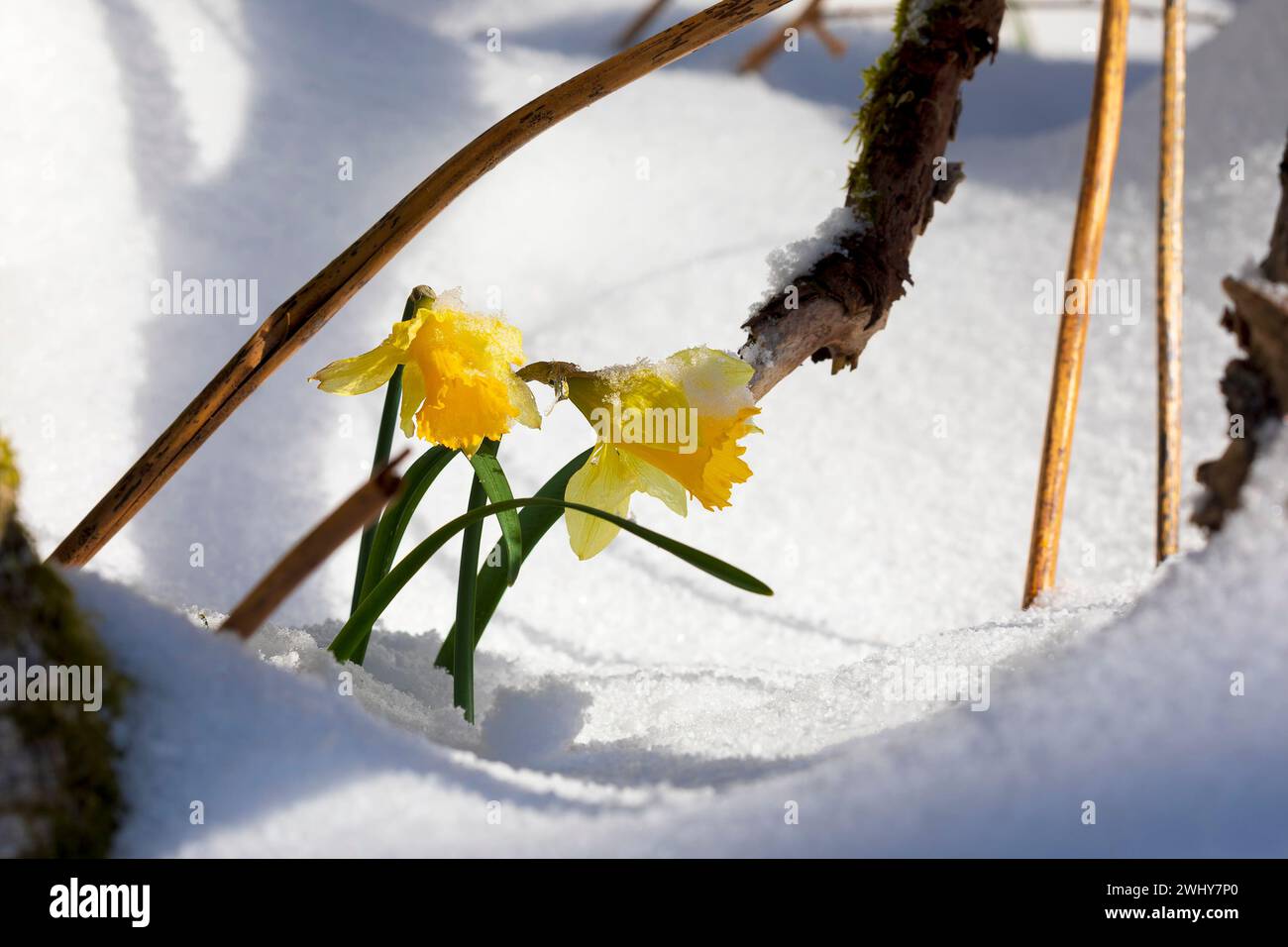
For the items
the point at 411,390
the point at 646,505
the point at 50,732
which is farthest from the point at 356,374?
the point at 646,505

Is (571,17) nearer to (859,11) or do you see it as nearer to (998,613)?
(859,11)

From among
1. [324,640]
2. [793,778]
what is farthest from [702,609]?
[793,778]

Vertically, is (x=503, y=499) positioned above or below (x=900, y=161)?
below

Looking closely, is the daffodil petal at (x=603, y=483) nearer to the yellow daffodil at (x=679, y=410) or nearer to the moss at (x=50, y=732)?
the yellow daffodil at (x=679, y=410)

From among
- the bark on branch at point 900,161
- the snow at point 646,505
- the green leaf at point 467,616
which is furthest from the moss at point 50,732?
the bark on branch at point 900,161

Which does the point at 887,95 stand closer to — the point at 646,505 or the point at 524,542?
the point at 524,542
